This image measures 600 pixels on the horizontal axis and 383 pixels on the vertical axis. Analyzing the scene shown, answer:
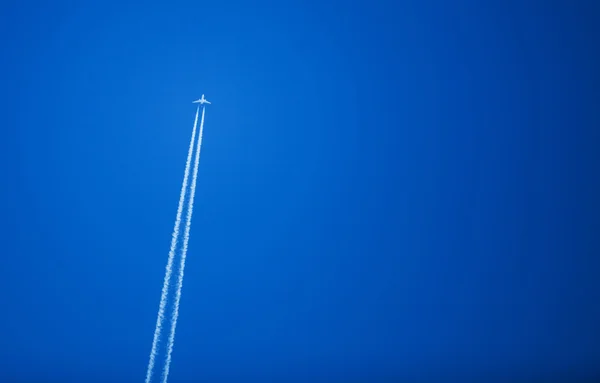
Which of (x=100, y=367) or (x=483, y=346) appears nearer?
(x=100, y=367)

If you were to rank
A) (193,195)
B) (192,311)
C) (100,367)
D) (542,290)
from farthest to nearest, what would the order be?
(542,290)
(193,195)
(192,311)
(100,367)

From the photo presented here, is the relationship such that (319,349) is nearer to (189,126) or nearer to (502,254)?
(502,254)

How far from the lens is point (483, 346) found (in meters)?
16.7

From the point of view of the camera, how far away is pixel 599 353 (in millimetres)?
16969

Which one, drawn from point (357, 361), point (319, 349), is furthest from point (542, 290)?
point (319, 349)

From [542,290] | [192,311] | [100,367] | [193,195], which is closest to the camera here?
[100,367]

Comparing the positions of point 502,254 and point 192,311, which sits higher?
point 502,254

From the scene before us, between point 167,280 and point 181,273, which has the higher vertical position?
point 181,273

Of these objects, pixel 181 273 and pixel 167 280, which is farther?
pixel 181 273

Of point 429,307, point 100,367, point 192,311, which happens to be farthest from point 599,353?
point 100,367

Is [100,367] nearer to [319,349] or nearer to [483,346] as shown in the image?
[319,349]

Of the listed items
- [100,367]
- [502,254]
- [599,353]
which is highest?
[502,254]

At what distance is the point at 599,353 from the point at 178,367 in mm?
15050

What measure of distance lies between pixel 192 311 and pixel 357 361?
19.3ft
